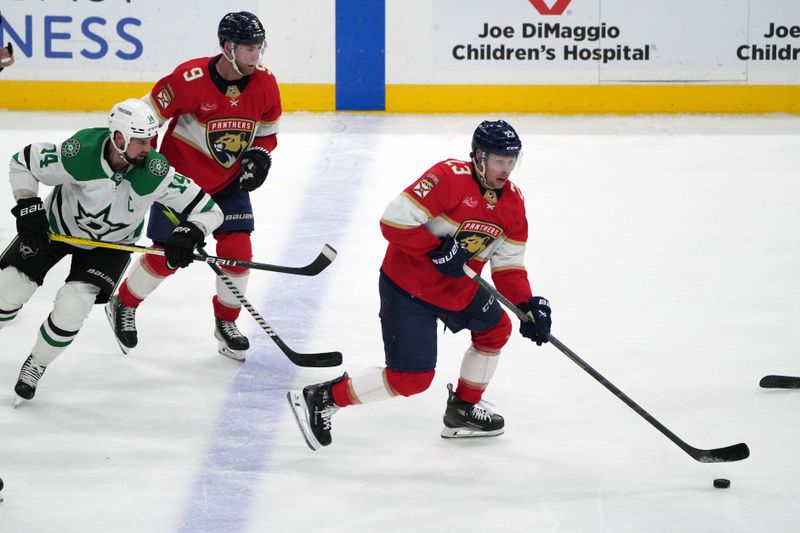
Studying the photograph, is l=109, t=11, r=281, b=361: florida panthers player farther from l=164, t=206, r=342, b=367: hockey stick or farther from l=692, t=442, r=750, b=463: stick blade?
l=692, t=442, r=750, b=463: stick blade

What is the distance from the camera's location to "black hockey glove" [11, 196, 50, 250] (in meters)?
3.31

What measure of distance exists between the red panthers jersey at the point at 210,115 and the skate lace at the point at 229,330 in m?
0.46

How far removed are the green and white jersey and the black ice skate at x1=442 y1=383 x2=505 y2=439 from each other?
3.09 feet

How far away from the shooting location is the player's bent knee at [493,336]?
11.0 feet

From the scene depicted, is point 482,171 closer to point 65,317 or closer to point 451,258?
point 451,258

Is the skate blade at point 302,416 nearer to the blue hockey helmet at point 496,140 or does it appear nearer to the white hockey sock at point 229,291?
the white hockey sock at point 229,291

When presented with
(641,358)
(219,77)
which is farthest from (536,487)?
(219,77)

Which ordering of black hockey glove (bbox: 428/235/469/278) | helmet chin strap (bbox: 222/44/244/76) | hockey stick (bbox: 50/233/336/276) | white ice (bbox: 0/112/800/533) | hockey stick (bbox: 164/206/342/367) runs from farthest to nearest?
1. helmet chin strap (bbox: 222/44/244/76)
2. hockey stick (bbox: 164/206/342/367)
3. hockey stick (bbox: 50/233/336/276)
4. black hockey glove (bbox: 428/235/469/278)
5. white ice (bbox: 0/112/800/533)

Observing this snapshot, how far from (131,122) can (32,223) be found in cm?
40

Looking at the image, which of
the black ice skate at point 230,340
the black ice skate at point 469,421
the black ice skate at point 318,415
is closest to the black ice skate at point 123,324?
the black ice skate at point 230,340

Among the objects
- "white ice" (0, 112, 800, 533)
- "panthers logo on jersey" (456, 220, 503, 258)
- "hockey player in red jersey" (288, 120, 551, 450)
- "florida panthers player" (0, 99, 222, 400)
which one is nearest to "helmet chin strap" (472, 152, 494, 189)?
"hockey player in red jersey" (288, 120, 551, 450)

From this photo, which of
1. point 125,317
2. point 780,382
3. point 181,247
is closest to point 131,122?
point 181,247

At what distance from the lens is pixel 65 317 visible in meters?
3.42

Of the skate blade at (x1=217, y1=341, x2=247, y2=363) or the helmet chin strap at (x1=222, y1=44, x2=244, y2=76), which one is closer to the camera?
the helmet chin strap at (x1=222, y1=44, x2=244, y2=76)
